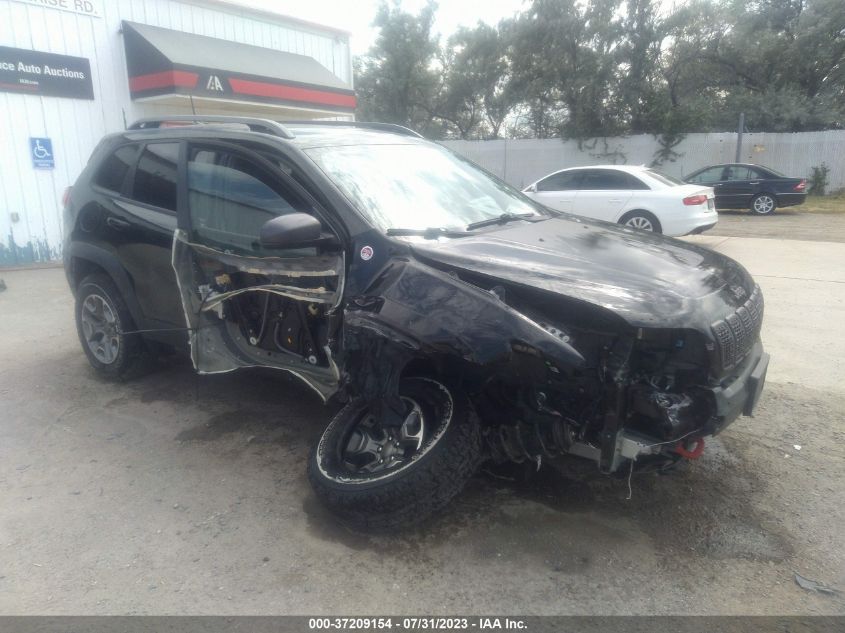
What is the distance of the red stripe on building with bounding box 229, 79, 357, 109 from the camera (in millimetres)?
12094

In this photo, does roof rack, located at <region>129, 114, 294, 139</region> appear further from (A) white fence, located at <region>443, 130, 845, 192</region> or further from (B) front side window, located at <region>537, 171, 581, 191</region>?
(A) white fence, located at <region>443, 130, 845, 192</region>

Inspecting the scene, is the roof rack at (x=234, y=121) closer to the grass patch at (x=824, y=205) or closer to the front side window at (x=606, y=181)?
the front side window at (x=606, y=181)

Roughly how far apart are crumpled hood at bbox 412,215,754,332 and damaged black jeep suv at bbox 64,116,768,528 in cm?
1

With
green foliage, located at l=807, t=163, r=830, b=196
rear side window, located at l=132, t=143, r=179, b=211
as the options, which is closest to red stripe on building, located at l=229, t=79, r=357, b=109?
rear side window, located at l=132, t=143, r=179, b=211

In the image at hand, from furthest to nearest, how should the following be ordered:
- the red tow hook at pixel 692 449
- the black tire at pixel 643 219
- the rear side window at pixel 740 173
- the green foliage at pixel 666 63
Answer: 1. the green foliage at pixel 666 63
2. the rear side window at pixel 740 173
3. the black tire at pixel 643 219
4. the red tow hook at pixel 692 449

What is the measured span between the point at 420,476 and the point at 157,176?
2.83 metres

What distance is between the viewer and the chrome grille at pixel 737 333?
8.69 ft

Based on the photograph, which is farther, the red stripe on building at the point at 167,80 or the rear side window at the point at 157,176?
the red stripe on building at the point at 167,80

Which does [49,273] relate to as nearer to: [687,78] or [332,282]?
[332,282]

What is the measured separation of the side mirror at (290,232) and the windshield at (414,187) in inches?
12.3

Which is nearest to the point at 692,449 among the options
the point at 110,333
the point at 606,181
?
the point at 110,333

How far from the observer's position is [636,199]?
11547 millimetres

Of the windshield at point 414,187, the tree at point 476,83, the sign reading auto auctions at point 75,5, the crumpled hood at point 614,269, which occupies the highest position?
the tree at point 476,83

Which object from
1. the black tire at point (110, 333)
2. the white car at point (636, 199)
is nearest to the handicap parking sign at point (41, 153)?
the black tire at point (110, 333)
